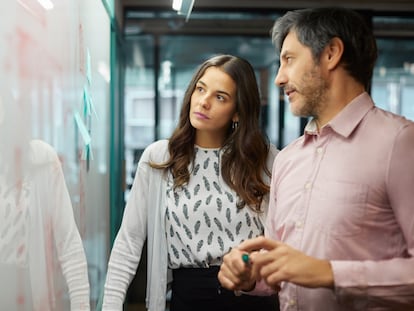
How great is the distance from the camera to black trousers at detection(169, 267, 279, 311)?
1.77m

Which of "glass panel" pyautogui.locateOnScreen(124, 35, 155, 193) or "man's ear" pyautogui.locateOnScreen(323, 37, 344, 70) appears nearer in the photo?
"man's ear" pyautogui.locateOnScreen(323, 37, 344, 70)

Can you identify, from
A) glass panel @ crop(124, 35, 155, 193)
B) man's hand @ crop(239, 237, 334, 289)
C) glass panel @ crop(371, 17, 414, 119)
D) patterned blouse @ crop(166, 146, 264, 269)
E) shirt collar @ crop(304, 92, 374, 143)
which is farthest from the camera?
glass panel @ crop(371, 17, 414, 119)

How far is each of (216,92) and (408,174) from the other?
0.83 m

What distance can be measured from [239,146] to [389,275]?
85 centimetres

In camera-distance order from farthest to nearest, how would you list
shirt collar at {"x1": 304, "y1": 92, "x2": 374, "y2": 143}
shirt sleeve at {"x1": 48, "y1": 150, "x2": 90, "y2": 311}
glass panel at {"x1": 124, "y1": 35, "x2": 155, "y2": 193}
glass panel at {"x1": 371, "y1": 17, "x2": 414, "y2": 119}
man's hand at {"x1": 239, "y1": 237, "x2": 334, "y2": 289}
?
glass panel at {"x1": 371, "y1": 17, "x2": 414, "y2": 119} < glass panel at {"x1": 124, "y1": 35, "x2": 155, "y2": 193} < shirt sleeve at {"x1": 48, "y1": 150, "x2": 90, "y2": 311} < shirt collar at {"x1": 304, "y1": 92, "x2": 374, "y2": 143} < man's hand at {"x1": 239, "y1": 237, "x2": 334, "y2": 289}

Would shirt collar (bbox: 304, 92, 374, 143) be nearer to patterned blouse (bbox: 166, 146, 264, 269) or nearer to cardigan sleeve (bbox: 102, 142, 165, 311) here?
patterned blouse (bbox: 166, 146, 264, 269)

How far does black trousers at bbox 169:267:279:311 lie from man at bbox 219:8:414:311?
1.24 feet

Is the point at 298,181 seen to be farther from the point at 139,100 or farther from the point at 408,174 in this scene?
the point at 139,100

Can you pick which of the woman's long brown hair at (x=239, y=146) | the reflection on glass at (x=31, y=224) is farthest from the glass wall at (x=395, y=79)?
the reflection on glass at (x=31, y=224)

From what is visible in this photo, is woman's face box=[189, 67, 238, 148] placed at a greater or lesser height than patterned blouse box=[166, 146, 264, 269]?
greater

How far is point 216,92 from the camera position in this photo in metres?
1.83

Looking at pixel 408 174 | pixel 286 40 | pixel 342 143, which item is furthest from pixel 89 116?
pixel 408 174

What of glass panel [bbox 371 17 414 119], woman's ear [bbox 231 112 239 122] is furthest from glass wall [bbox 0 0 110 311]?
glass panel [bbox 371 17 414 119]

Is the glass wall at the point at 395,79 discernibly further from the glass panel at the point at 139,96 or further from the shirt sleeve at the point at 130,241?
the shirt sleeve at the point at 130,241
